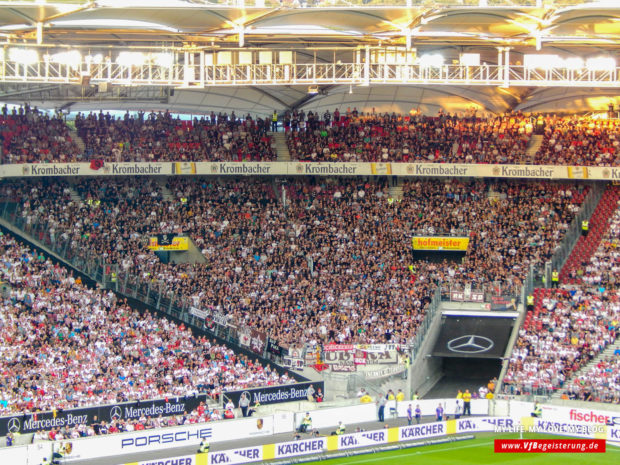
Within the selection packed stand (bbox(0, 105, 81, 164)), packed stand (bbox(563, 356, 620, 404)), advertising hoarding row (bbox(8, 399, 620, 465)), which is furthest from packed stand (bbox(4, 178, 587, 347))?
packed stand (bbox(563, 356, 620, 404))

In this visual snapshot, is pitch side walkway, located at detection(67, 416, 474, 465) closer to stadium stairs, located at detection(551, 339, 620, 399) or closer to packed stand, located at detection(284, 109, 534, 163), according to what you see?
stadium stairs, located at detection(551, 339, 620, 399)

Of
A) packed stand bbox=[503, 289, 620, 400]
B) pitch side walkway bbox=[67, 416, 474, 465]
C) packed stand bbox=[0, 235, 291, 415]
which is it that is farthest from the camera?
packed stand bbox=[503, 289, 620, 400]

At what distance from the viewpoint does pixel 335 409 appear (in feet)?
115

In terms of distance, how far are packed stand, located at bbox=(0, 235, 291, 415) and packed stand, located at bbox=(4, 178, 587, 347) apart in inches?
79.5

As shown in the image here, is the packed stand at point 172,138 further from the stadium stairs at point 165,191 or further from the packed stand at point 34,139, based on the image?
the stadium stairs at point 165,191

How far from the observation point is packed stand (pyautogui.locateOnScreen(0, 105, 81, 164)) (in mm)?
44438

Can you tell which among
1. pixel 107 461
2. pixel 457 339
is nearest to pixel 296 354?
pixel 457 339

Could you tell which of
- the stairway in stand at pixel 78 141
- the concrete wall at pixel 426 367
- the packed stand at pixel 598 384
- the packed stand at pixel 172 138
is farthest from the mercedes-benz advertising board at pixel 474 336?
the stairway in stand at pixel 78 141

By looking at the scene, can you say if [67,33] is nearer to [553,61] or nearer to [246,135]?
[246,135]

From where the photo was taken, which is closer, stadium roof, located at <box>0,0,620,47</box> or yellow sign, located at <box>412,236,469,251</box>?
stadium roof, located at <box>0,0,620,47</box>

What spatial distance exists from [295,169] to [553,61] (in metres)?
13.3

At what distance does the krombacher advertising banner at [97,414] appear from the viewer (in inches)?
1207

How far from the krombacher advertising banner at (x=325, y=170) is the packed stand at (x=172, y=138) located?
701mm

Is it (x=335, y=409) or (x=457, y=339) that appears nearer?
(x=335, y=409)
